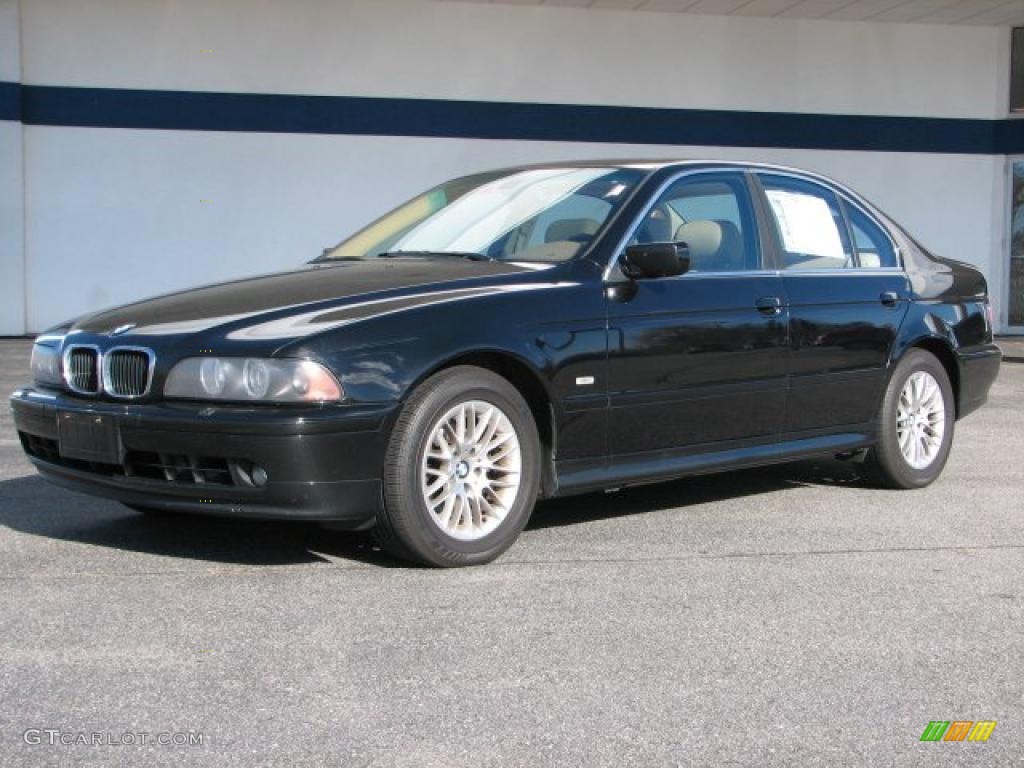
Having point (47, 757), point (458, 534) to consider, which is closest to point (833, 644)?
point (458, 534)

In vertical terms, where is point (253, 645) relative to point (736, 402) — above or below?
below

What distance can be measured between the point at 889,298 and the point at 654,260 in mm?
1765

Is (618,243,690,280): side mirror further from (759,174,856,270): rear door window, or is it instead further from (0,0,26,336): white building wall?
(0,0,26,336): white building wall

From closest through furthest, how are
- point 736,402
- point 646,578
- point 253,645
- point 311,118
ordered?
point 253,645, point 646,578, point 736,402, point 311,118

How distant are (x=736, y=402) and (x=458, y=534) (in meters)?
1.53

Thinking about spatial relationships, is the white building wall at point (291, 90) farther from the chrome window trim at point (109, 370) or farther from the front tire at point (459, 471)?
the front tire at point (459, 471)

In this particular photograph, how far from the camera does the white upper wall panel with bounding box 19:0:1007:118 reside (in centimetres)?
1745

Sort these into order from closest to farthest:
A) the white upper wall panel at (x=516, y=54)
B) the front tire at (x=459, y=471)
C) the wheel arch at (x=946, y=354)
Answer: the front tire at (x=459, y=471), the wheel arch at (x=946, y=354), the white upper wall panel at (x=516, y=54)

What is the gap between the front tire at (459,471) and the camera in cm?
487

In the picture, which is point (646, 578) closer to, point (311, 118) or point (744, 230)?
point (744, 230)

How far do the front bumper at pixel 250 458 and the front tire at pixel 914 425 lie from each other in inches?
119

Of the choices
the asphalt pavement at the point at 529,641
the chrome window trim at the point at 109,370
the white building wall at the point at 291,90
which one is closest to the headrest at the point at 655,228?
the asphalt pavement at the point at 529,641

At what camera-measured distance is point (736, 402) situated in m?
5.99

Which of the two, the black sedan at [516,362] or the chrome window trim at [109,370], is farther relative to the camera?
the chrome window trim at [109,370]
